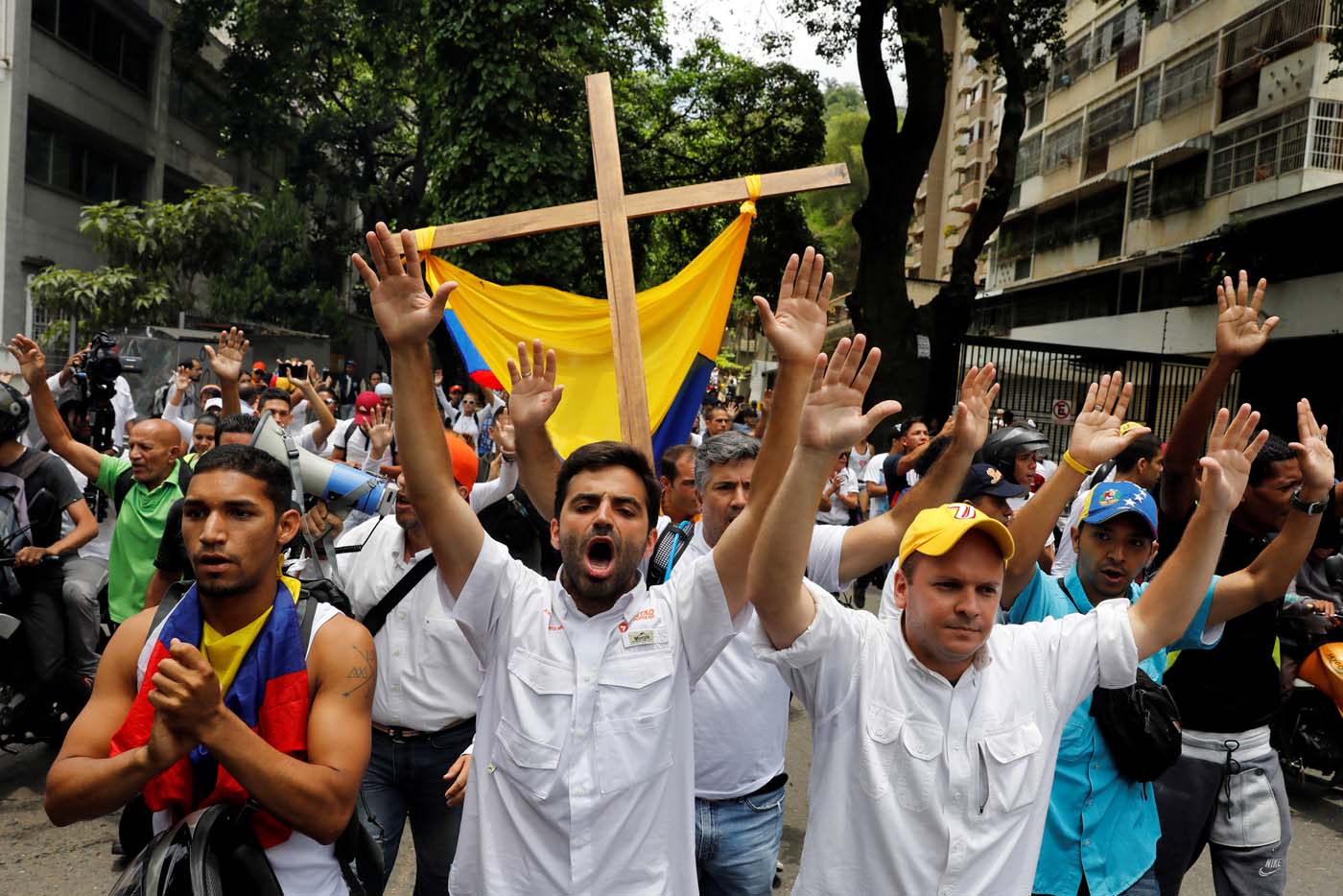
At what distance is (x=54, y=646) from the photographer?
5398mm

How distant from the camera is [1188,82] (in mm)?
24953

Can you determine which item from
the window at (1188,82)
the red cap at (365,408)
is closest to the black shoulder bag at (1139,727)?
the red cap at (365,408)

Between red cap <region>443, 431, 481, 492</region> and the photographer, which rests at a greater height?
red cap <region>443, 431, 481, 492</region>

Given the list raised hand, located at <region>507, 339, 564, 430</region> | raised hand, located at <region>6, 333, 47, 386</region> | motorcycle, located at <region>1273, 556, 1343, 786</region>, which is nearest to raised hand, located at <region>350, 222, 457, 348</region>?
raised hand, located at <region>507, 339, 564, 430</region>

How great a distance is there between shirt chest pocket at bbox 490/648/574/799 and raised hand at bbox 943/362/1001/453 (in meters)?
1.39

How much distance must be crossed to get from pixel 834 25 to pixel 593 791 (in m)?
16.4

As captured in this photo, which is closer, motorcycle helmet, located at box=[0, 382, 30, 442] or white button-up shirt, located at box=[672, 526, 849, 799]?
white button-up shirt, located at box=[672, 526, 849, 799]

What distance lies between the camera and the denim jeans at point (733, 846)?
3.17 metres

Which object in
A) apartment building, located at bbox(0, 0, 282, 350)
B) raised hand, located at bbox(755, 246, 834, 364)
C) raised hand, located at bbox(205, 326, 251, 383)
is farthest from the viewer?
apartment building, located at bbox(0, 0, 282, 350)

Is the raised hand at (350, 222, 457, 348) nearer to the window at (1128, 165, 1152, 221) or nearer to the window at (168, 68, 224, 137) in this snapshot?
the window at (1128, 165, 1152, 221)

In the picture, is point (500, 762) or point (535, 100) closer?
point (500, 762)

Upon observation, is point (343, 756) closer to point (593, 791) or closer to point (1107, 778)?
point (593, 791)

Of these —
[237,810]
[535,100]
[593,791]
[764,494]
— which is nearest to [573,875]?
[593,791]

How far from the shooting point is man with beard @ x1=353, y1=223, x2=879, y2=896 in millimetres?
2381
